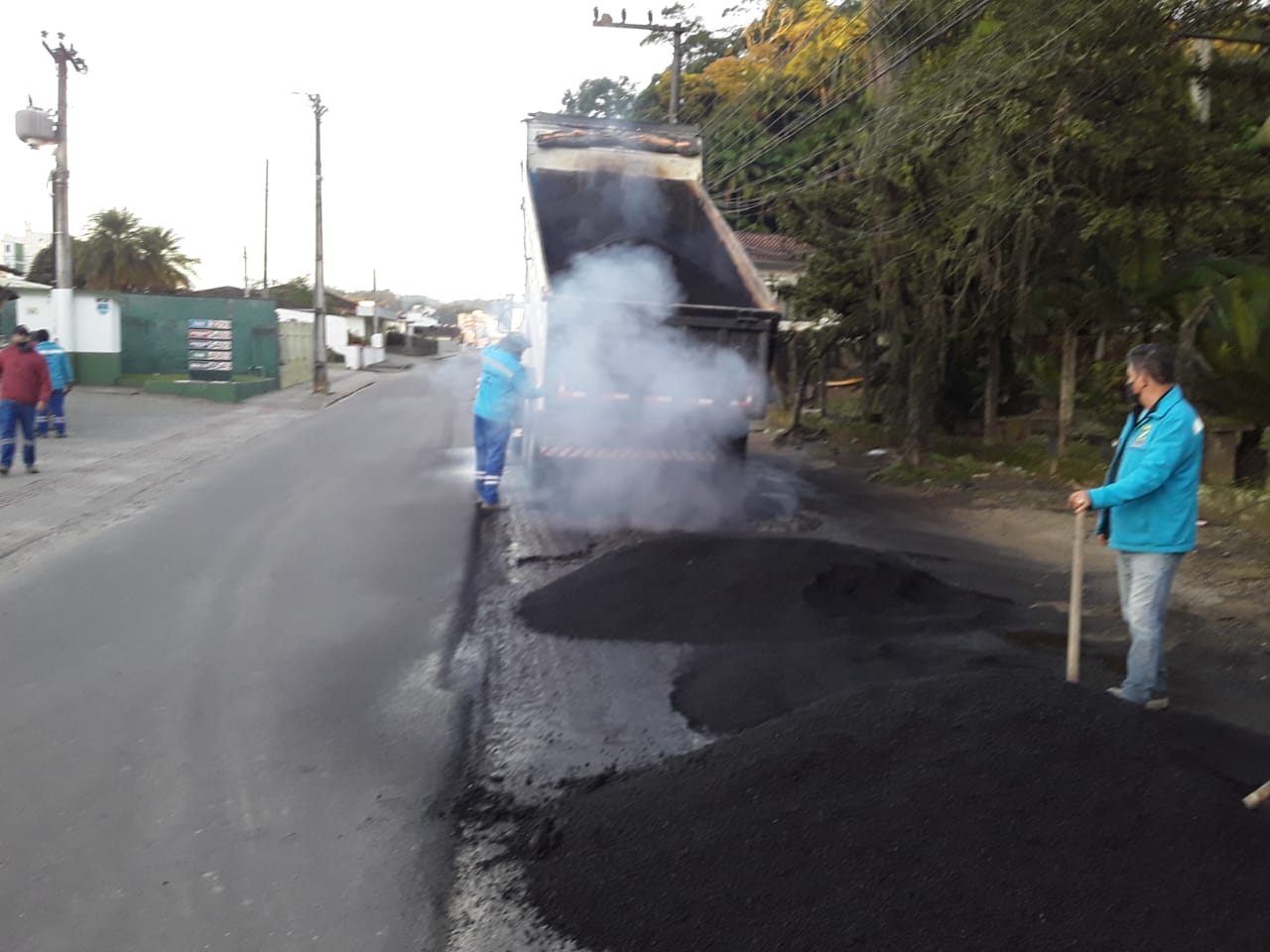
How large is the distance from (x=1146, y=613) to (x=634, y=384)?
18.9 feet

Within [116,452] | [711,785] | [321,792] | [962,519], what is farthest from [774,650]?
[116,452]

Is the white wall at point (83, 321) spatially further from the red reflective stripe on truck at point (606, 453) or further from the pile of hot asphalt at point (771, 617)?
the pile of hot asphalt at point (771, 617)

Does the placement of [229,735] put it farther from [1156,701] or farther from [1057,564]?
[1057,564]

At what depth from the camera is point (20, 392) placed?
10844 mm

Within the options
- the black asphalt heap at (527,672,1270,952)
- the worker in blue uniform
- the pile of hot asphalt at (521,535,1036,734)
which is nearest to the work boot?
the pile of hot asphalt at (521,535,1036,734)

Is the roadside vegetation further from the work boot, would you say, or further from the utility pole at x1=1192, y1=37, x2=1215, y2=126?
the work boot

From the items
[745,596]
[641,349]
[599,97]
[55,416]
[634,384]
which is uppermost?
[599,97]

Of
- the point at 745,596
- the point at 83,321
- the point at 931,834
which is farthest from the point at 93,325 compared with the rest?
the point at 931,834

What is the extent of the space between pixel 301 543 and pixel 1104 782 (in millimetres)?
6317

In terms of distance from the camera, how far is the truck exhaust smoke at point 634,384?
30.6 feet

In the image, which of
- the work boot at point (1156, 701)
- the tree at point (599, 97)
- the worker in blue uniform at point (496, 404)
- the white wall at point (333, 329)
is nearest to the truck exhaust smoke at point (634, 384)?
the worker in blue uniform at point (496, 404)

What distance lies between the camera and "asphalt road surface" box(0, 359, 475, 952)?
121 inches

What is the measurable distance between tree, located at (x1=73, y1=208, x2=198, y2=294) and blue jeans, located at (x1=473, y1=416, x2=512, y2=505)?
33.5m

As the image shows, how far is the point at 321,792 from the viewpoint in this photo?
150 inches
